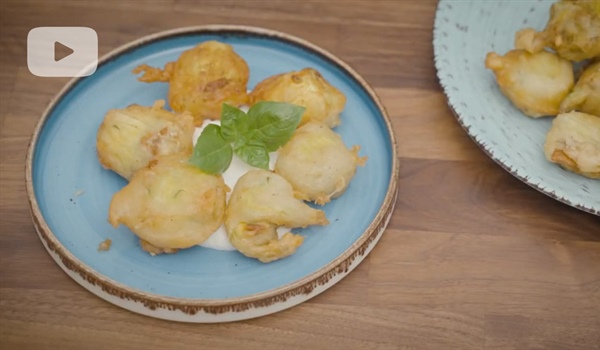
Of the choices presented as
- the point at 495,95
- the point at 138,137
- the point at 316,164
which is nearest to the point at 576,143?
the point at 495,95

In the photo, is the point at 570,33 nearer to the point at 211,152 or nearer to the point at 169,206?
the point at 211,152

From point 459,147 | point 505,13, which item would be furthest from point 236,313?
point 505,13

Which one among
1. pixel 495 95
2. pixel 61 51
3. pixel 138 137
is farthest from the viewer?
pixel 61 51

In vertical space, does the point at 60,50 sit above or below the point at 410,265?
above

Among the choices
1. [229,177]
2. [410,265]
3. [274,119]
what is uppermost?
[274,119]

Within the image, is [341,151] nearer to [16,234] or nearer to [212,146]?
[212,146]

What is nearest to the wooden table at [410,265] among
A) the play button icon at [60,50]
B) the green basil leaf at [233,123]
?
the play button icon at [60,50]

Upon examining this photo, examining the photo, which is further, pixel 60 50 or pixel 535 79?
pixel 60 50
